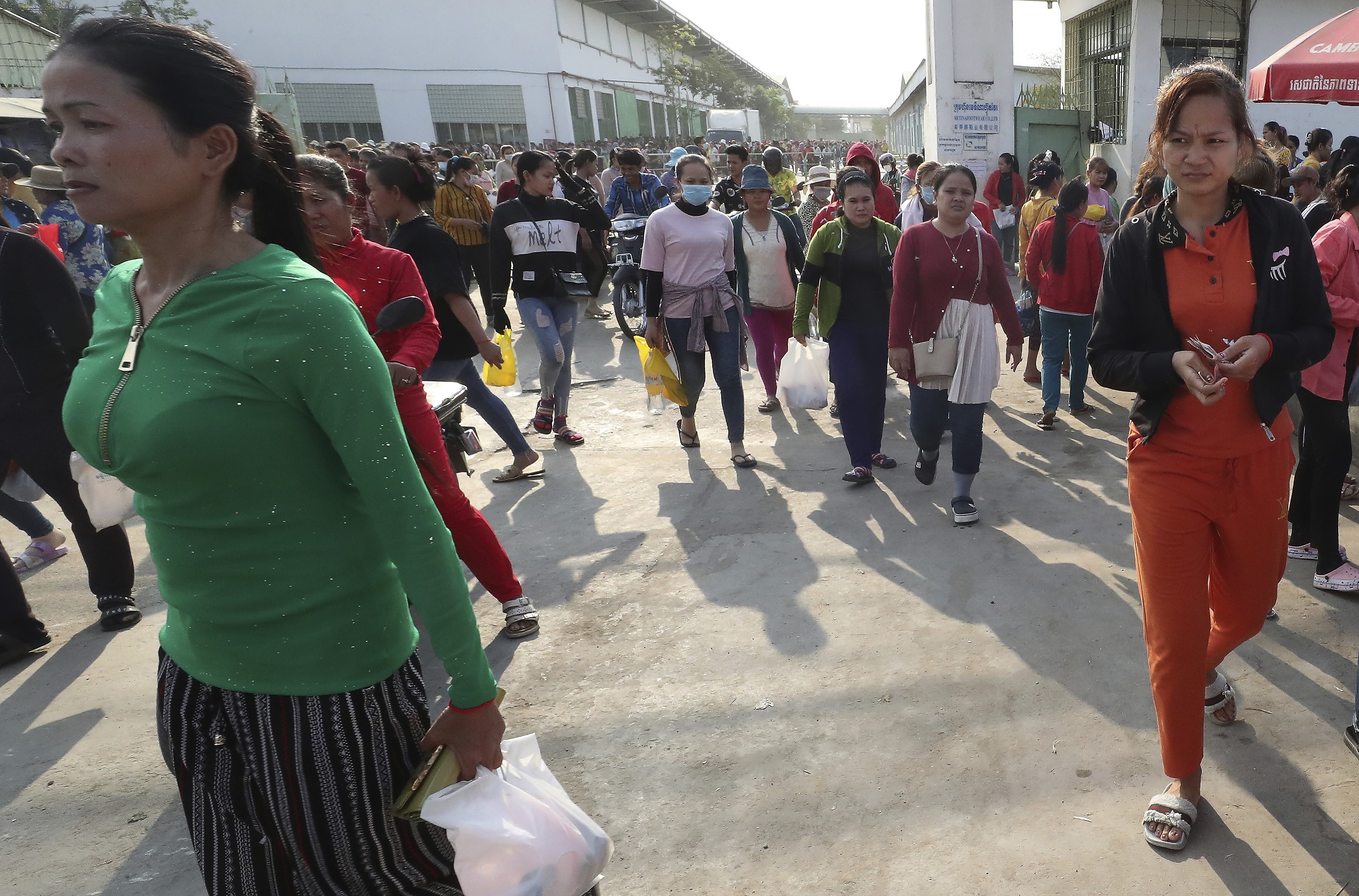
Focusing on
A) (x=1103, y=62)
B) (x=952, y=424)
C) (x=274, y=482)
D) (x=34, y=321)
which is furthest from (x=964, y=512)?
(x=1103, y=62)

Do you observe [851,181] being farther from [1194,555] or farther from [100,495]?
[100,495]

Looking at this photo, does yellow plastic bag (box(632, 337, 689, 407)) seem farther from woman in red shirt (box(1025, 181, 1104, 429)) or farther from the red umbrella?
the red umbrella

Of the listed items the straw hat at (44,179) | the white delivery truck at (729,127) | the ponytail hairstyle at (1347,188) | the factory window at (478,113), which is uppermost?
the factory window at (478,113)

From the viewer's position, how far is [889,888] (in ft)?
7.71

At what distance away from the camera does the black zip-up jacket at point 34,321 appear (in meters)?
3.65

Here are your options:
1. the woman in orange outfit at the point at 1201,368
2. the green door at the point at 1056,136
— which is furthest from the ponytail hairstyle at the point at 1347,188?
the green door at the point at 1056,136

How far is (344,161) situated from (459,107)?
34650 millimetres

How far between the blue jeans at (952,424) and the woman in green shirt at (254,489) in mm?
3653

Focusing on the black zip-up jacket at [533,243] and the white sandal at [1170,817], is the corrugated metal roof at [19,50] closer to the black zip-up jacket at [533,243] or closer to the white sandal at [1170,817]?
the black zip-up jacket at [533,243]

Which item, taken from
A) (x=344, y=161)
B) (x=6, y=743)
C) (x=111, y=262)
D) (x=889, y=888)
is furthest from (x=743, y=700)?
(x=344, y=161)

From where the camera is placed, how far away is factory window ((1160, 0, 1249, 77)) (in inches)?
535

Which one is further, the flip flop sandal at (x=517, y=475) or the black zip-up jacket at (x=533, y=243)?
the black zip-up jacket at (x=533, y=243)

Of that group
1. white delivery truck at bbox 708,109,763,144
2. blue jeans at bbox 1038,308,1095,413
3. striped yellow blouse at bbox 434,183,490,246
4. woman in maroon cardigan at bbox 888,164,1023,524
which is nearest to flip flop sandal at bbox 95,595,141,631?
woman in maroon cardigan at bbox 888,164,1023,524

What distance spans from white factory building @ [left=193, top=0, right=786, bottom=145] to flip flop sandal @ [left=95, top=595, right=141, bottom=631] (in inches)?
1566
